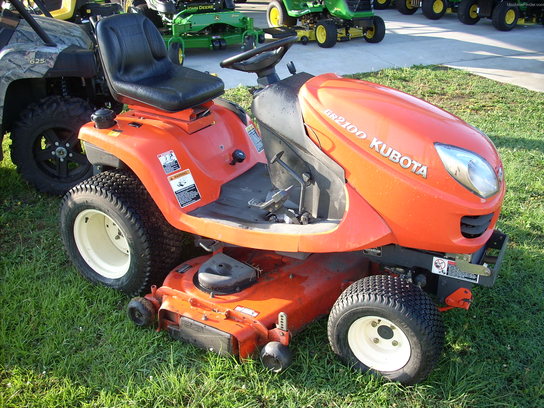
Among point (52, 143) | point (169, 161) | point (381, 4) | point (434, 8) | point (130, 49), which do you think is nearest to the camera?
point (169, 161)

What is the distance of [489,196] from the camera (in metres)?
2.34

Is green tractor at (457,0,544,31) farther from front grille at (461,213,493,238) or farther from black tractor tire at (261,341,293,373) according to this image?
black tractor tire at (261,341,293,373)

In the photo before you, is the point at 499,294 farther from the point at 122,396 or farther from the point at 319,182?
the point at 122,396

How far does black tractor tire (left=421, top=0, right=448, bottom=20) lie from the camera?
12.1 meters

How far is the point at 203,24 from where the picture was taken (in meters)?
8.24

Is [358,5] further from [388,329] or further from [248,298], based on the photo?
[388,329]

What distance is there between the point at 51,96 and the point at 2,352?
217 cm

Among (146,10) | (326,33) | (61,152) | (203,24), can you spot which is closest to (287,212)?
(61,152)

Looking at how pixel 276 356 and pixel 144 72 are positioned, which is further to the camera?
pixel 144 72

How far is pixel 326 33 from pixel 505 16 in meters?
4.04

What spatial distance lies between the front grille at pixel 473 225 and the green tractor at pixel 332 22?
7.25 metres

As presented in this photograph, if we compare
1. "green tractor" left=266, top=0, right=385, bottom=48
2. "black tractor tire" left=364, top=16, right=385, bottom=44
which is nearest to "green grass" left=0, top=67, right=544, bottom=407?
"green tractor" left=266, top=0, right=385, bottom=48

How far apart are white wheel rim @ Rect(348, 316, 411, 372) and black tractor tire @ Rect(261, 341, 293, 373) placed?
0.29m

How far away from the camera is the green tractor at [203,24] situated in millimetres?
8148
